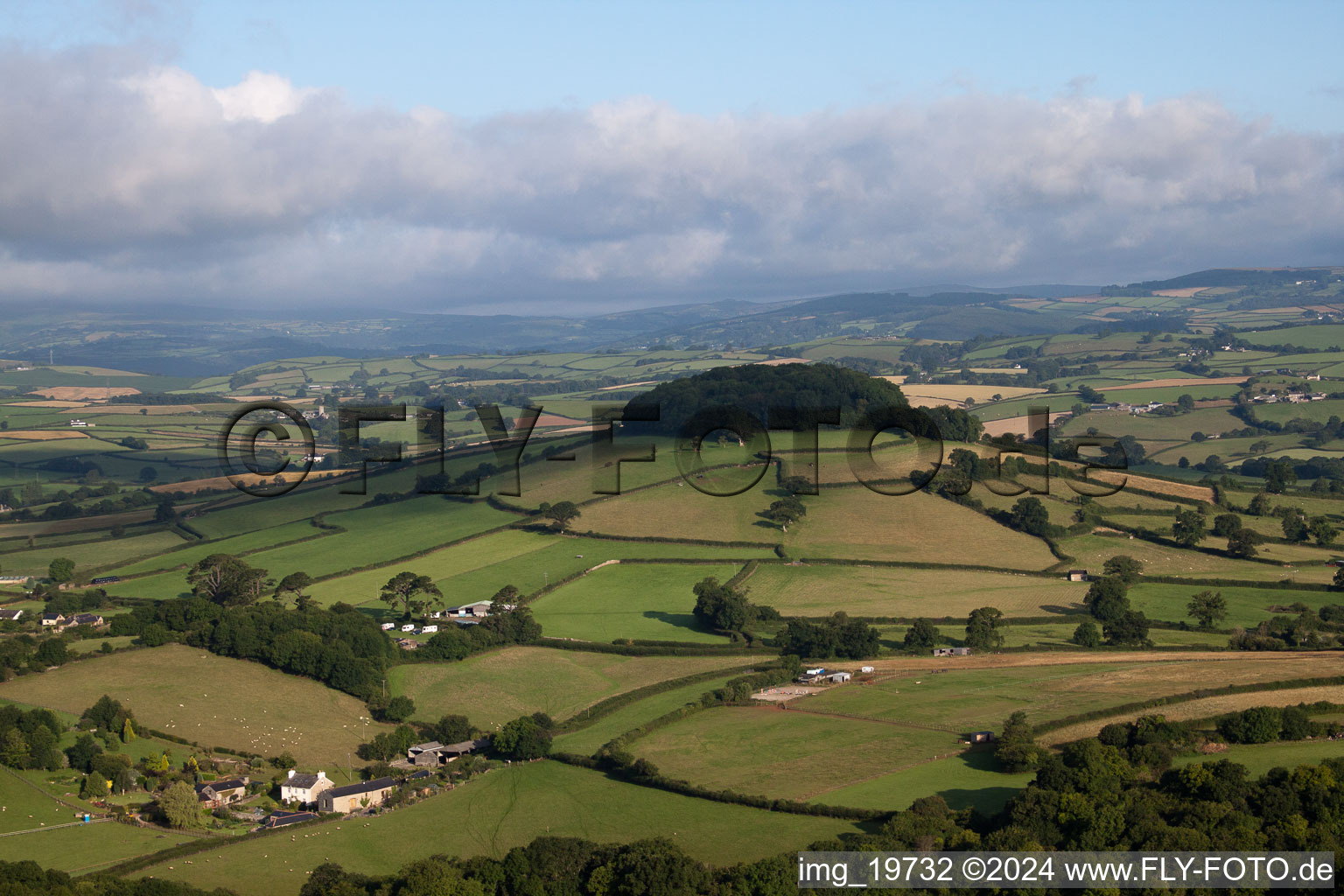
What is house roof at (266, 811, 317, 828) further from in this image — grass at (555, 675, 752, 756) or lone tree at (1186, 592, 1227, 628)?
lone tree at (1186, 592, 1227, 628)

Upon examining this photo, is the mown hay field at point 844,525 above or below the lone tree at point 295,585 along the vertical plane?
above

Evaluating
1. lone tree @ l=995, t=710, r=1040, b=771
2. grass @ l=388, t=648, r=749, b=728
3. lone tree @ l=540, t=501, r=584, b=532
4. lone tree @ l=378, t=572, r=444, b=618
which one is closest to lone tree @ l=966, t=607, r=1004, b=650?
grass @ l=388, t=648, r=749, b=728

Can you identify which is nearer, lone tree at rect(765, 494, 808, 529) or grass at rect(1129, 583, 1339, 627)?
grass at rect(1129, 583, 1339, 627)

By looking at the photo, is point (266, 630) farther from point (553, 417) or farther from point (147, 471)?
point (553, 417)

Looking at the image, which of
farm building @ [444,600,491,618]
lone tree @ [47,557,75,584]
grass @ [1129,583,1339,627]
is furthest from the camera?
lone tree @ [47,557,75,584]

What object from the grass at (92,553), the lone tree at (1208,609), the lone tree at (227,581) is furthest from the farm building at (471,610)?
the lone tree at (1208,609)

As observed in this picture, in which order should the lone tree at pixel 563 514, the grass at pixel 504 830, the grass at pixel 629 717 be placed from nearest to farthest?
the grass at pixel 504 830, the grass at pixel 629 717, the lone tree at pixel 563 514

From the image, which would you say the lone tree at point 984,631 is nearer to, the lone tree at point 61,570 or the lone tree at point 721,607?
the lone tree at point 721,607
